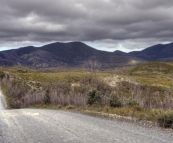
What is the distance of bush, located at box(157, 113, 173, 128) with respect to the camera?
42.3 ft

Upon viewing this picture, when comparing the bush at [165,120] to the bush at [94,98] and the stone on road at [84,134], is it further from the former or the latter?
the bush at [94,98]

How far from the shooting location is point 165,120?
1309 cm

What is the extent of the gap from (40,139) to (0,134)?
2866 millimetres

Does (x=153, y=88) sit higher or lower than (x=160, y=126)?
lower

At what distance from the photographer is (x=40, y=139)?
11.2m

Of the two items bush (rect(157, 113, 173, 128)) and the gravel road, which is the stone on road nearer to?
the gravel road

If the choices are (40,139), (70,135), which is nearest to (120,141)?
(70,135)

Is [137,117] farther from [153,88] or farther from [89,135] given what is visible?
[153,88]

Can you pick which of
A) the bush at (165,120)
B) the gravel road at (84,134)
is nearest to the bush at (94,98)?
the gravel road at (84,134)

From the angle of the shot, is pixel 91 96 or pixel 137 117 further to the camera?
pixel 91 96

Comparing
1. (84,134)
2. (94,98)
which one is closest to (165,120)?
(84,134)

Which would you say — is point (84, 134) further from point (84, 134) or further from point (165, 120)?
point (165, 120)

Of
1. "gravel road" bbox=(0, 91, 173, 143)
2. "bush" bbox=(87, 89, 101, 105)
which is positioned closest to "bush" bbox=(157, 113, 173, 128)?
"gravel road" bbox=(0, 91, 173, 143)

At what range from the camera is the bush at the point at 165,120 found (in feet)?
42.3
